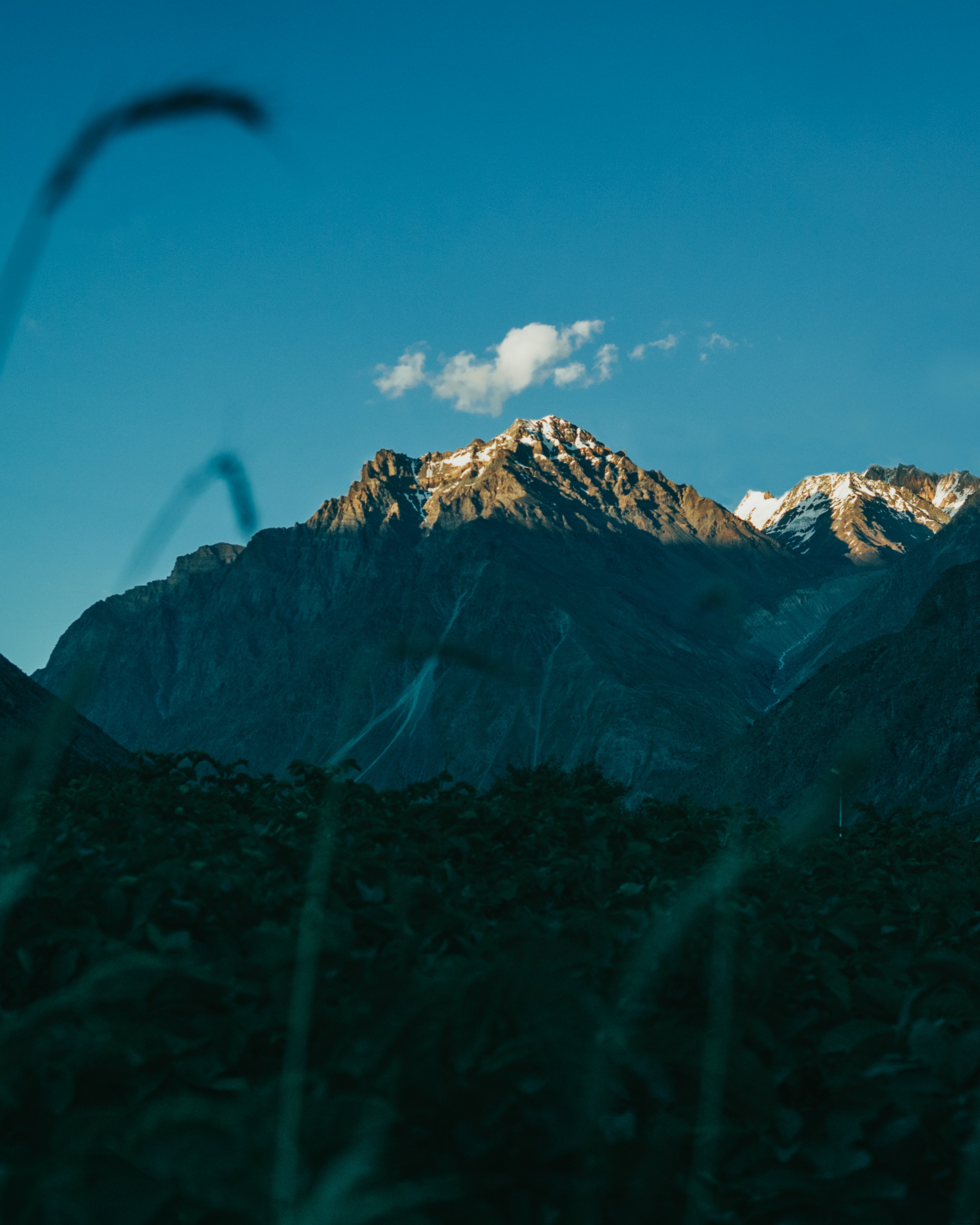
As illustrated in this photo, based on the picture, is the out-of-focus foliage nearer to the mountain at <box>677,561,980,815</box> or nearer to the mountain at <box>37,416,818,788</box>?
the mountain at <box>677,561,980,815</box>

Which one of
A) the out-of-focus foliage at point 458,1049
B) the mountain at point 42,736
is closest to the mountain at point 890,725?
the mountain at point 42,736

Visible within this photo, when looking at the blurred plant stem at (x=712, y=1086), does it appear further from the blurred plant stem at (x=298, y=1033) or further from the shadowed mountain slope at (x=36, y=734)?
the shadowed mountain slope at (x=36, y=734)

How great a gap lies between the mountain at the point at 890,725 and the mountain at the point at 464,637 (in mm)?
14424

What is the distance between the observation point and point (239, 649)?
185m

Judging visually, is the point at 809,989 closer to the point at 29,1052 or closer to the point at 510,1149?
the point at 510,1149

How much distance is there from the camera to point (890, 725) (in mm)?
52000

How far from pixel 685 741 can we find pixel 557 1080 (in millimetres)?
103282

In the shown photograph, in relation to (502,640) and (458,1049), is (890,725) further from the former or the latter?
(502,640)

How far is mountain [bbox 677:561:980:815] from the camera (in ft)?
149

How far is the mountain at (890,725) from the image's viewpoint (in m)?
45.5

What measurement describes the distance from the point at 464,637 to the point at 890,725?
28491 mm

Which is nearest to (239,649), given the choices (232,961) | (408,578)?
(408,578)

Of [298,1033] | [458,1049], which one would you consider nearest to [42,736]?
[298,1033]

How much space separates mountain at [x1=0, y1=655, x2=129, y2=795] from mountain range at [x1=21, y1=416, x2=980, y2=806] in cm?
4421
